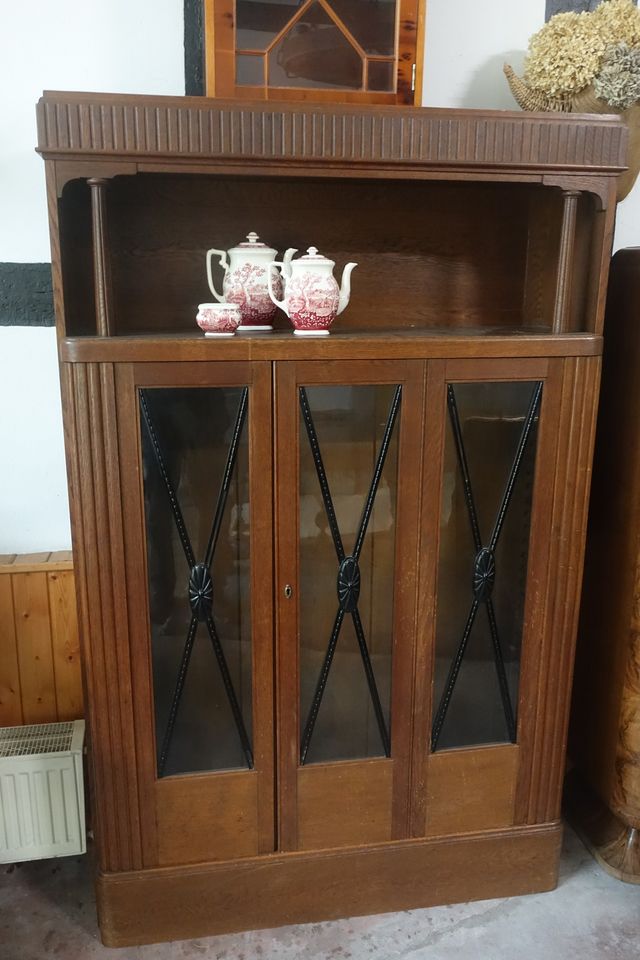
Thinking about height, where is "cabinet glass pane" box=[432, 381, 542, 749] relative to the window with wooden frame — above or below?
below

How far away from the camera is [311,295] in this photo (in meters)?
1.76

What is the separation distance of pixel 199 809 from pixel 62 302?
1.19 metres

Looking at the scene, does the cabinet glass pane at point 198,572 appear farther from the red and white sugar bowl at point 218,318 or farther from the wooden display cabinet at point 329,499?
the red and white sugar bowl at point 218,318

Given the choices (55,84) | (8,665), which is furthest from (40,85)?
(8,665)

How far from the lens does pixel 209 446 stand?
5.78 ft

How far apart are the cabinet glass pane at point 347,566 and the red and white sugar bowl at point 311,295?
0.15m

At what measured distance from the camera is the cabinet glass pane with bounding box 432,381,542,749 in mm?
1851

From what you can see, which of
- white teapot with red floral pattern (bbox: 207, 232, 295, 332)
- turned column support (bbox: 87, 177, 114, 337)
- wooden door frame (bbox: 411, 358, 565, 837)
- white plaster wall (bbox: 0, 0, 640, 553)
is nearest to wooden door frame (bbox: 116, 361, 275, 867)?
turned column support (bbox: 87, 177, 114, 337)

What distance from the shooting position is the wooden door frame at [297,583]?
1.75 meters

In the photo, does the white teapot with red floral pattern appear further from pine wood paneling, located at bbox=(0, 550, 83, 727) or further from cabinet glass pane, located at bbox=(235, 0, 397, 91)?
pine wood paneling, located at bbox=(0, 550, 83, 727)

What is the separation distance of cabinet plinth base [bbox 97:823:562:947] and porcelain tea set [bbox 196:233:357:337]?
1266 millimetres

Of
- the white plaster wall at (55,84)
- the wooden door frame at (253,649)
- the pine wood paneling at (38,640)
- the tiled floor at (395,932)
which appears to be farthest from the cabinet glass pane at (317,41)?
the tiled floor at (395,932)

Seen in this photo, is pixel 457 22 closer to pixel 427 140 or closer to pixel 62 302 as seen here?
pixel 427 140

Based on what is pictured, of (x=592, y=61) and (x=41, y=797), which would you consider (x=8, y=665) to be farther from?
(x=592, y=61)
